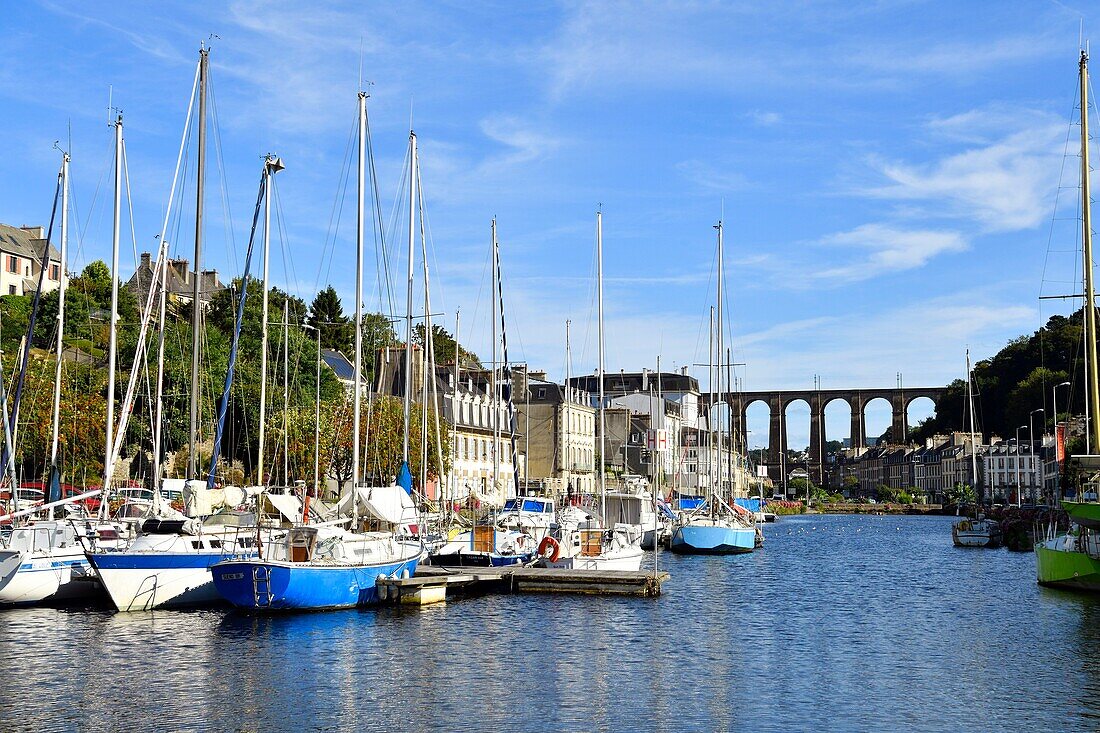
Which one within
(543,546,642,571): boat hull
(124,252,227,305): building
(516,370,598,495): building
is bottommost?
(543,546,642,571): boat hull

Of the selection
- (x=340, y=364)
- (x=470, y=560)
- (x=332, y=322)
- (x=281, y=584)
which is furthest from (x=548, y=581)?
(x=332, y=322)

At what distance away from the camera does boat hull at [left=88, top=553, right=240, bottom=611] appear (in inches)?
1352

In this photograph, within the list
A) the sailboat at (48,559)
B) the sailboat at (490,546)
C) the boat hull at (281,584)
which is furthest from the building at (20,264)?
the boat hull at (281,584)

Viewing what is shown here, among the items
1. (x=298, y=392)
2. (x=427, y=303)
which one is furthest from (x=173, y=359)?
(x=427, y=303)

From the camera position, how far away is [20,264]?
385 feet

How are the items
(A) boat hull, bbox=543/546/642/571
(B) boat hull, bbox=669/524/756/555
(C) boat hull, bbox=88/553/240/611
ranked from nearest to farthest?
(C) boat hull, bbox=88/553/240/611 → (A) boat hull, bbox=543/546/642/571 → (B) boat hull, bbox=669/524/756/555

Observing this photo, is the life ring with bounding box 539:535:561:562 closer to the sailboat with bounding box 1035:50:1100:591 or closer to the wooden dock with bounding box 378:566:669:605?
the wooden dock with bounding box 378:566:669:605

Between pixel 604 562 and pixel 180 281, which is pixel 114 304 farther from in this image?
pixel 180 281

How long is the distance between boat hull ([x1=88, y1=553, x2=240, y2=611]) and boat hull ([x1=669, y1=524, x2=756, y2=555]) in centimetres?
3708

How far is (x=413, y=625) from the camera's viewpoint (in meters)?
33.6

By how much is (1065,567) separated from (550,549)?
18978 millimetres

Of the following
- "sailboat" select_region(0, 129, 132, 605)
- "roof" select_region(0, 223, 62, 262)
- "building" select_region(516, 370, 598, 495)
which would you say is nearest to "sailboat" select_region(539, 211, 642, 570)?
"sailboat" select_region(0, 129, 132, 605)

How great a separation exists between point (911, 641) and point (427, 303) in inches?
1087

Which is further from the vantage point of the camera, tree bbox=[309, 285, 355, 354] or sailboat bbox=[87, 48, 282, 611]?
tree bbox=[309, 285, 355, 354]
